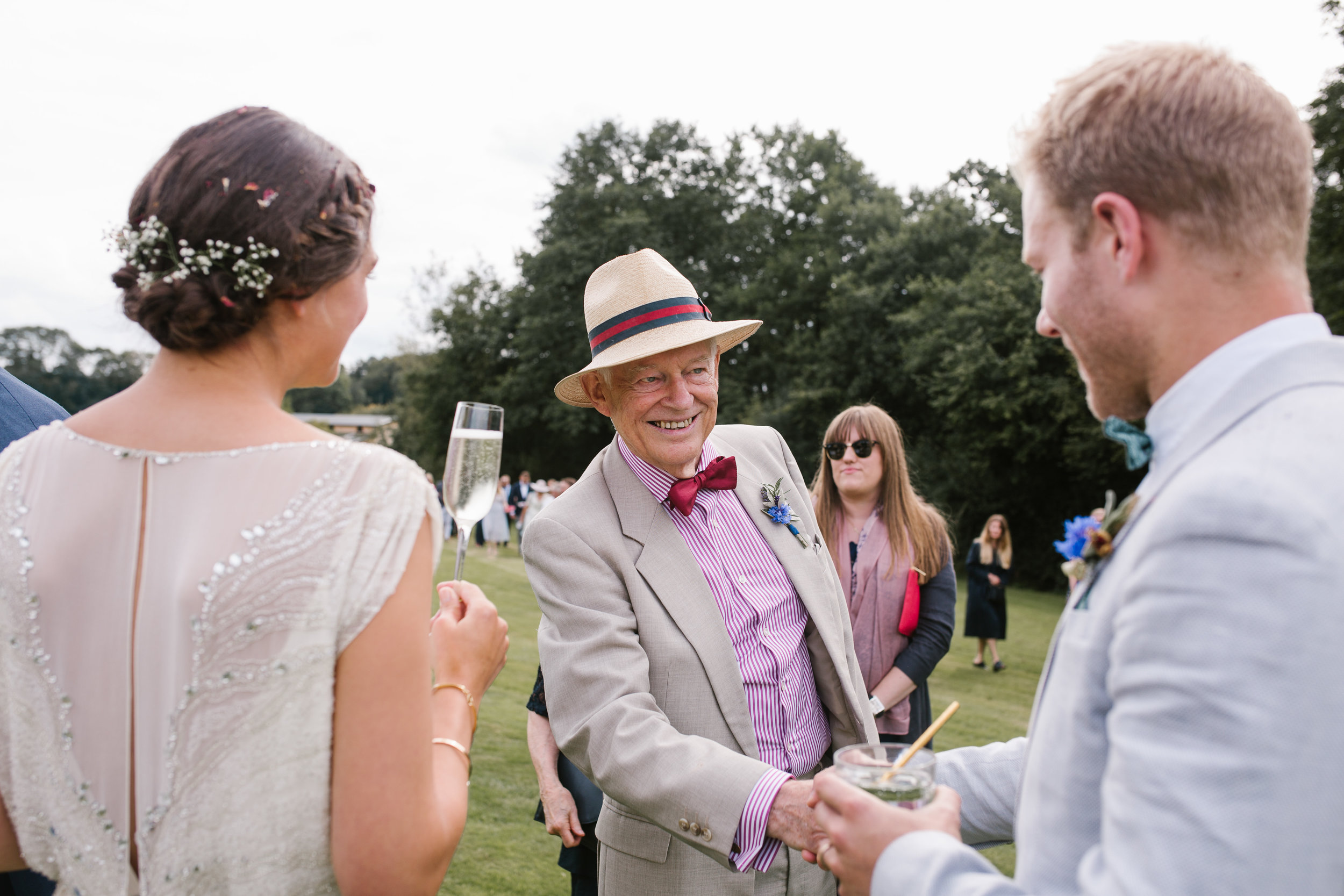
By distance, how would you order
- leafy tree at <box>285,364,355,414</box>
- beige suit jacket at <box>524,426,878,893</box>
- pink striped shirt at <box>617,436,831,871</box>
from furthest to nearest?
leafy tree at <box>285,364,355,414</box>
pink striped shirt at <box>617,436,831,871</box>
beige suit jacket at <box>524,426,878,893</box>

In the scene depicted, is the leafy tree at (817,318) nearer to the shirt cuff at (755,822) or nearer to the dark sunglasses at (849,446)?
the dark sunglasses at (849,446)

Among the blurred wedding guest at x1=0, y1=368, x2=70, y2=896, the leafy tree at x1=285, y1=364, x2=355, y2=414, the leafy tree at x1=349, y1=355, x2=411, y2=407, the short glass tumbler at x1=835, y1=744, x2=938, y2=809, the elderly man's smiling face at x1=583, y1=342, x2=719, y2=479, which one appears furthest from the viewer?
the leafy tree at x1=349, y1=355, x2=411, y2=407

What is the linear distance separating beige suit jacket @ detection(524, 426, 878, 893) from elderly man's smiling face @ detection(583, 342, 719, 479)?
0.12 metres

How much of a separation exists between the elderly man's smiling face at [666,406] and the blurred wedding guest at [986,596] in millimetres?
9732

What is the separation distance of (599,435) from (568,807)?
35267 mm

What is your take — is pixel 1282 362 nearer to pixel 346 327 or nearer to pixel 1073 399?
pixel 346 327

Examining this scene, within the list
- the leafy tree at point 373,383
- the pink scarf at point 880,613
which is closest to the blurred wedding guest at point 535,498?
the pink scarf at point 880,613

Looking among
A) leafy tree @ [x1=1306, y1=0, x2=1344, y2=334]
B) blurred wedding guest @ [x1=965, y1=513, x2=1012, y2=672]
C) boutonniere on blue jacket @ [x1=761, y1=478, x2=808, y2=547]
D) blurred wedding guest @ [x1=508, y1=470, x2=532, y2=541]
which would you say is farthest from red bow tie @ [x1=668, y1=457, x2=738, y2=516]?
blurred wedding guest @ [x1=508, y1=470, x2=532, y2=541]

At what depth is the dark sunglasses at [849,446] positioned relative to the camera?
550 centimetres

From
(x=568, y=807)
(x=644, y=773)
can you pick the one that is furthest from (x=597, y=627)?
(x=568, y=807)

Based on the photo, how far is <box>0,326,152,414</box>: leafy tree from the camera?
6806cm

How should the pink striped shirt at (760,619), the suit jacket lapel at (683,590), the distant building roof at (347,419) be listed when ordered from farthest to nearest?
1. the distant building roof at (347,419)
2. the pink striped shirt at (760,619)
3. the suit jacket lapel at (683,590)

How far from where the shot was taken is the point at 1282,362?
4.30 ft

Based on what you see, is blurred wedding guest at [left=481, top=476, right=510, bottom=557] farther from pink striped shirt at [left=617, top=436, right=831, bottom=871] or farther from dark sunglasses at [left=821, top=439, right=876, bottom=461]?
pink striped shirt at [left=617, top=436, right=831, bottom=871]
